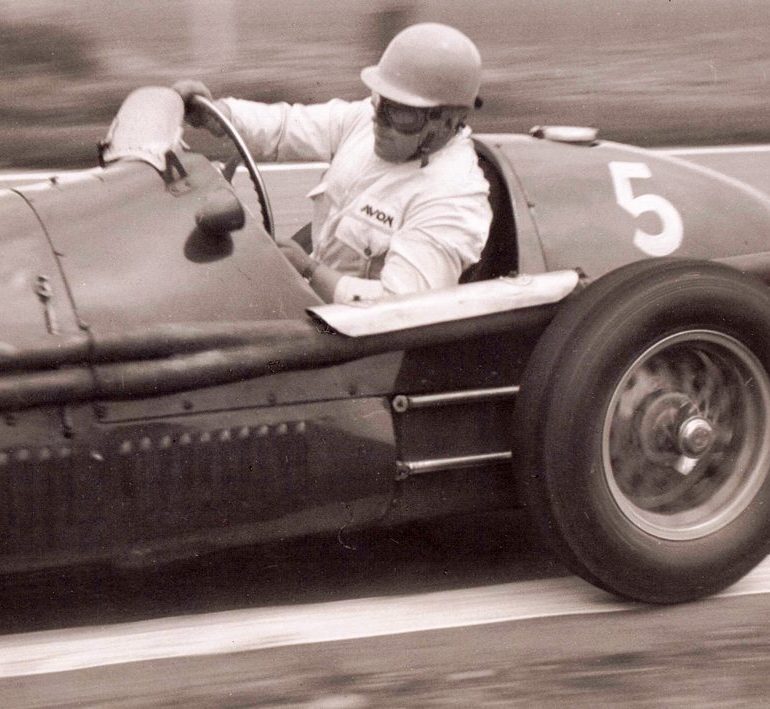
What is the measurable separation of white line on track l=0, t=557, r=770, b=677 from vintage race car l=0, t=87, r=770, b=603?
179 mm

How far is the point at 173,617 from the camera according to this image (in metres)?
3.94

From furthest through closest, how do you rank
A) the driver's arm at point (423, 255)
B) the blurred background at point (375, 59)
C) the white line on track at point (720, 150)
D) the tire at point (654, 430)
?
the blurred background at point (375, 59) → the white line on track at point (720, 150) → the driver's arm at point (423, 255) → the tire at point (654, 430)

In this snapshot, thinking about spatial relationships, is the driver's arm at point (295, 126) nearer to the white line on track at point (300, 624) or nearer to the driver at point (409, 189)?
the driver at point (409, 189)

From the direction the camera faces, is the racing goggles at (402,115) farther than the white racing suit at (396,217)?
Yes

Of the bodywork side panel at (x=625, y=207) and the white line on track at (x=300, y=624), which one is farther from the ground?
the bodywork side panel at (x=625, y=207)

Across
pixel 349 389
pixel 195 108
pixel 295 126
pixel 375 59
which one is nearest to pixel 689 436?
pixel 349 389

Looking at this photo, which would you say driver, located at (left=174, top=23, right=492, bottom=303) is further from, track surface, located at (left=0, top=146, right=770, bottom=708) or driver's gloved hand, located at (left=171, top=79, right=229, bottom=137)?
track surface, located at (left=0, top=146, right=770, bottom=708)

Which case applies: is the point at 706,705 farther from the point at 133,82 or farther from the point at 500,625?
the point at 133,82

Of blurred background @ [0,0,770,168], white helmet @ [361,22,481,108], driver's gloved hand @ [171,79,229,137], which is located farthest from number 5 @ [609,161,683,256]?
blurred background @ [0,0,770,168]

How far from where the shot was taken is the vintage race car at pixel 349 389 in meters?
3.56

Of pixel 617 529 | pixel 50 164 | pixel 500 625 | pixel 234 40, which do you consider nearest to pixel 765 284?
pixel 617 529

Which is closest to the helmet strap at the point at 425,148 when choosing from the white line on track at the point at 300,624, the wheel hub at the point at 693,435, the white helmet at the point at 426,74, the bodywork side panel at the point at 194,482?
the white helmet at the point at 426,74

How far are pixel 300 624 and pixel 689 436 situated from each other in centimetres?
107

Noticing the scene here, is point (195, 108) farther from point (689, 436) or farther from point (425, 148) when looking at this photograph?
point (689, 436)
